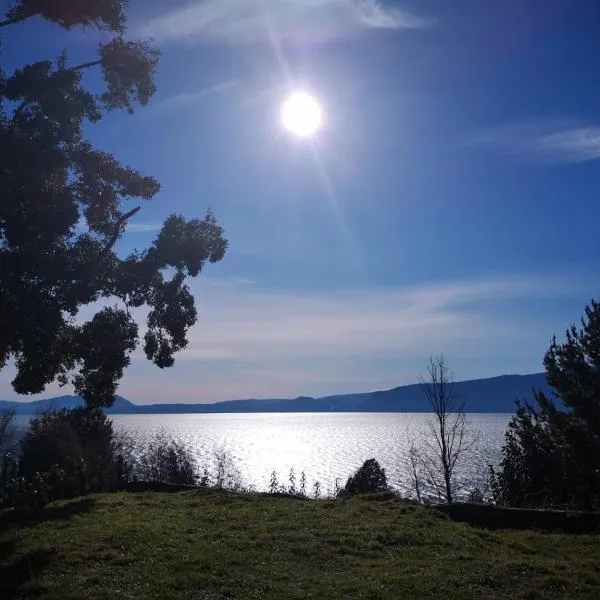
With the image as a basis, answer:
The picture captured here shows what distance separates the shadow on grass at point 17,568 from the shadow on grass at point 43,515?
2962mm

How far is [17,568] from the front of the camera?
1025 cm

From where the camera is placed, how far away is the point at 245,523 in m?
14.8

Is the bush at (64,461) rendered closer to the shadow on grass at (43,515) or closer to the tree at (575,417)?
the shadow on grass at (43,515)

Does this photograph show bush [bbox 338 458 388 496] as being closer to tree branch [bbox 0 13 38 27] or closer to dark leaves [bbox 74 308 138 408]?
dark leaves [bbox 74 308 138 408]

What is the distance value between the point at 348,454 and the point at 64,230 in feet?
345

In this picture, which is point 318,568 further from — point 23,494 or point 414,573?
point 23,494

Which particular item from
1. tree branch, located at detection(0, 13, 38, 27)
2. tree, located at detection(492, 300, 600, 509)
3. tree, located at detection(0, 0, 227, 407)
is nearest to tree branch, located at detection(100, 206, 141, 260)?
tree, located at detection(0, 0, 227, 407)

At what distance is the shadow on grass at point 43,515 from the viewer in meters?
14.8

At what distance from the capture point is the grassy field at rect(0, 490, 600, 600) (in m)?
9.49

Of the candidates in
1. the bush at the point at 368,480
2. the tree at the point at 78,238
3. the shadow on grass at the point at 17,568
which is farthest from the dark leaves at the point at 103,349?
the bush at the point at 368,480

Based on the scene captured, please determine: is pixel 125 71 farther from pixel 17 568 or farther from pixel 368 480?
pixel 368 480

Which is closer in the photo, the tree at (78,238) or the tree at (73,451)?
the tree at (78,238)

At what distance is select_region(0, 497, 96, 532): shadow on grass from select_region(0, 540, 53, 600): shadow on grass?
2.96m

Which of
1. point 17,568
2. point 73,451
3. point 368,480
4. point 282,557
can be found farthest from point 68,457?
point 282,557
